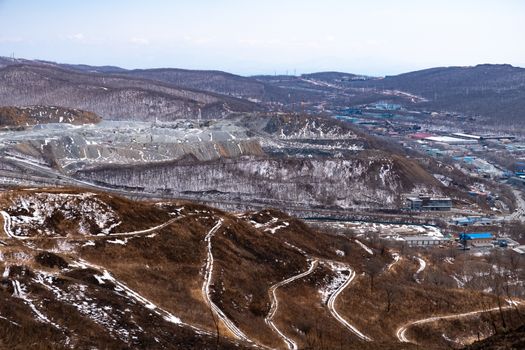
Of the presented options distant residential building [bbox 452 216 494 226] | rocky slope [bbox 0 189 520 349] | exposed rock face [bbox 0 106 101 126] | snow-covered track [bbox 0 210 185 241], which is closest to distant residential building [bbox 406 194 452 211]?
distant residential building [bbox 452 216 494 226]

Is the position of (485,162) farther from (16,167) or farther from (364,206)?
(16,167)

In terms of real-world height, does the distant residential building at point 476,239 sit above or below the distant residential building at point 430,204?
below

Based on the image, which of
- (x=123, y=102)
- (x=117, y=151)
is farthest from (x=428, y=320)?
(x=123, y=102)

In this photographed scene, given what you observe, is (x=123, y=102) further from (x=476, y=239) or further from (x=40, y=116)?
(x=476, y=239)

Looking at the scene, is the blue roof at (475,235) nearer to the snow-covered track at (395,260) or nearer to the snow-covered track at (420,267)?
the snow-covered track at (420,267)

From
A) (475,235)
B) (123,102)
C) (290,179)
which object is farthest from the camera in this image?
(123,102)

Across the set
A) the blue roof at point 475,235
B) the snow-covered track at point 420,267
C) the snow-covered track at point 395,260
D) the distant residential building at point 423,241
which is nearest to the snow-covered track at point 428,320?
the snow-covered track at point 420,267

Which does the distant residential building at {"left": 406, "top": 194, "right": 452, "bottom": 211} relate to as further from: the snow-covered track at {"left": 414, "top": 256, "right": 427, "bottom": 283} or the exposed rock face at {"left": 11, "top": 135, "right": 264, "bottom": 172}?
the exposed rock face at {"left": 11, "top": 135, "right": 264, "bottom": 172}
